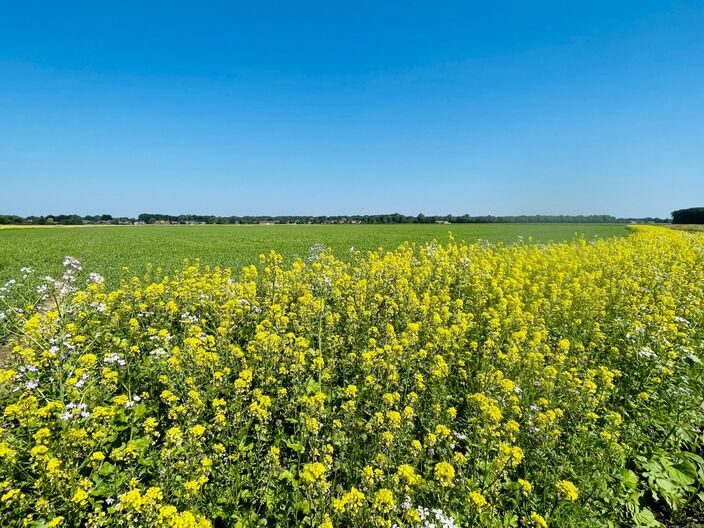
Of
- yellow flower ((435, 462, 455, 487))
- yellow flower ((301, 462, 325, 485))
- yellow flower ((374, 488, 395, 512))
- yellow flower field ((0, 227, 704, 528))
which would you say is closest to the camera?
yellow flower ((374, 488, 395, 512))

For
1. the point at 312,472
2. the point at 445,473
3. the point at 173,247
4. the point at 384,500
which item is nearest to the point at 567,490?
the point at 445,473

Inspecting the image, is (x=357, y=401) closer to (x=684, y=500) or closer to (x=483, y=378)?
(x=483, y=378)

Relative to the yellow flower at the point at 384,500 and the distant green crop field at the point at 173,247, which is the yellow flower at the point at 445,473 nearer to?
the yellow flower at the point at 384,500

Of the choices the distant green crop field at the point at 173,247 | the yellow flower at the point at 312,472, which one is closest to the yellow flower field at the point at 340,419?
the yellow flower at the point at 312,472

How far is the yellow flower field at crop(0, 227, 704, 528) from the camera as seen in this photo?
2.77m

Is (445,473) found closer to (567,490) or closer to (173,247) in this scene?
(567,490)

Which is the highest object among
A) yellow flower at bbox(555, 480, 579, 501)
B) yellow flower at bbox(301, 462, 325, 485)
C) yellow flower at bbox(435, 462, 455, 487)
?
yellow flower at bbox(301, 462, 325, 485)

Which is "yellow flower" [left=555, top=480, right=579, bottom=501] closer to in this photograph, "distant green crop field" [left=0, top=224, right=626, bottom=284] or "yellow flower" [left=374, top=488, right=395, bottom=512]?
"yellow flower" [left=374, top=488, right=395, bottom=512]

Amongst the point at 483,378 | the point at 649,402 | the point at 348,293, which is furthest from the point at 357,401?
the point at 649,402

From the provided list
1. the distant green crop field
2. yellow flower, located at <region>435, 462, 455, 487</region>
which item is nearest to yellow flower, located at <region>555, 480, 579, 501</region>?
yellow flower, located at <region>435, 462, 455, 487</region>

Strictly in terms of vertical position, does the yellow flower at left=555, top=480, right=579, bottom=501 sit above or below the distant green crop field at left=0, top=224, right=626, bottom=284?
below

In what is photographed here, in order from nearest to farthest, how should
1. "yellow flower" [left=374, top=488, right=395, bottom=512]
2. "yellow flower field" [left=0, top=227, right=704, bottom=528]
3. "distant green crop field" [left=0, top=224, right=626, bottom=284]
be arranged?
"yellow flower" [left=374, top=488, right=395, bottom=512] → "yellow flower field" [left=0, top=227, right=704, bottom=528] → "distant green crop field" [left=0, top=224, right=626, bottom=284]

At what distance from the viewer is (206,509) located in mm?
2840

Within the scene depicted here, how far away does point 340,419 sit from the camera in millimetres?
3861
